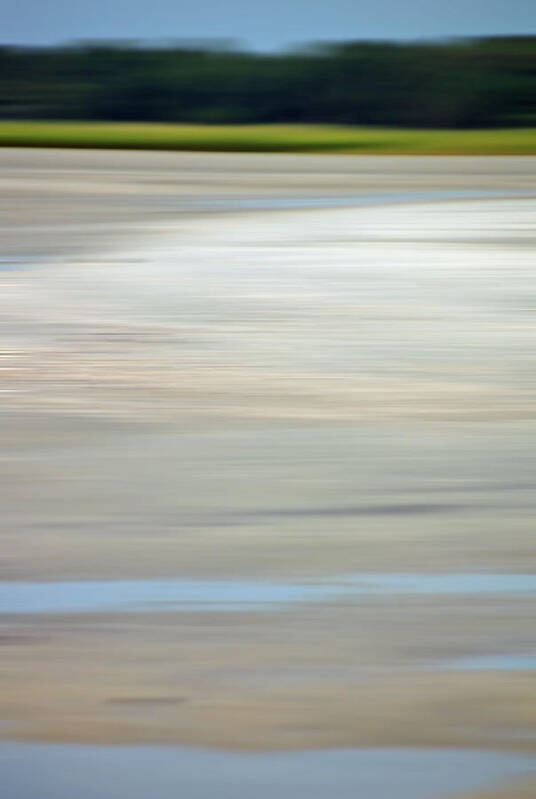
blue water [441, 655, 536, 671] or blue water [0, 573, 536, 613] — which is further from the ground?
blue water [0, 573, 536, 613]

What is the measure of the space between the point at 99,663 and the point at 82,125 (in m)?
25.8

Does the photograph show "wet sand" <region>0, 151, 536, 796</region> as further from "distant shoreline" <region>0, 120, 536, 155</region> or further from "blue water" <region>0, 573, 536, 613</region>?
"distant shoreline" <region>0, 120, 536, 155</region>

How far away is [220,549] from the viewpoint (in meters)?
2.13

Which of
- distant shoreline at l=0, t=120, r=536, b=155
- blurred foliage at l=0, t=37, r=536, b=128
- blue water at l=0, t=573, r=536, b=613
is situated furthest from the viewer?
blurred foliage at l=0, t=37, r=536, b=128

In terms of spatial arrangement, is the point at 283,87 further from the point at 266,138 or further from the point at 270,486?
the point at 270,486

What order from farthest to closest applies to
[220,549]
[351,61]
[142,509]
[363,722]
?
[351,61] → [142,509] → [220,549] → [363,722]

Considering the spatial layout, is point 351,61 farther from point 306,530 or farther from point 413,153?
point 306,530

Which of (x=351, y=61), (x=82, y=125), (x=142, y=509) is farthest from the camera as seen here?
(x=351, y=61)

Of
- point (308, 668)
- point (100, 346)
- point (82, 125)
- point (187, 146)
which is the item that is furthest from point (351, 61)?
point (308, 668)

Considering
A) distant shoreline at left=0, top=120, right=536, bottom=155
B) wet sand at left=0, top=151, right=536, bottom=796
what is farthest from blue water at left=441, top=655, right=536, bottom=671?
distant shoreline at left=0, top=120, right=536, bottom=155

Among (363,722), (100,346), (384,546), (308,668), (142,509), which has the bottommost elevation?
(363,722)

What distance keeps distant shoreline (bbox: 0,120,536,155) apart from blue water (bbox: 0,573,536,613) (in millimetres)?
17528

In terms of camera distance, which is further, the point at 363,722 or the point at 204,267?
the point at 204,267

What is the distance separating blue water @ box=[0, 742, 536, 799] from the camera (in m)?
1.38
